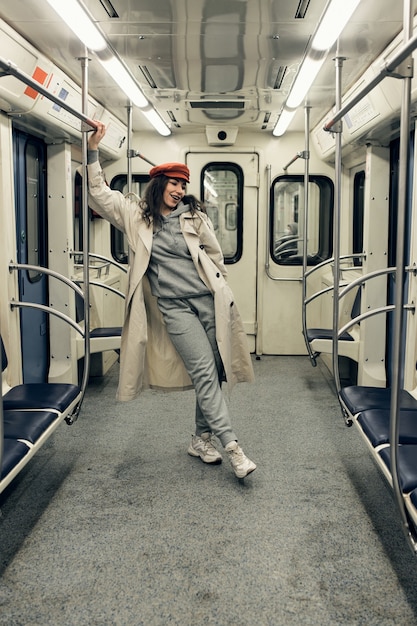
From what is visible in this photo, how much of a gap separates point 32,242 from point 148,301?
1.55 m

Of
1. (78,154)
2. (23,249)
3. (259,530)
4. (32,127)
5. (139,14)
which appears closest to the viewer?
(259,530)

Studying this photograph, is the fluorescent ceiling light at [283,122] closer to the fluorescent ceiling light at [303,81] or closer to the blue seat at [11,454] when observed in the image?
the fluorescent ceiling light at [303,81]

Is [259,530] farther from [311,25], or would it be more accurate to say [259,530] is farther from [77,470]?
[311,25]

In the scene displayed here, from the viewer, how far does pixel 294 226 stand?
676 cm

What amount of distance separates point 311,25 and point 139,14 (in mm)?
876

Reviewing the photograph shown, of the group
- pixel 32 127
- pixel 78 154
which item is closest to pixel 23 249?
pixel 32 127

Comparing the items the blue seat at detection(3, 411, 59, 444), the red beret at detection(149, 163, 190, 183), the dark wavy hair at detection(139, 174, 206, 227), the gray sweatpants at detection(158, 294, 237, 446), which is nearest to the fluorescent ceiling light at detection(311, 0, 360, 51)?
the red beret at detection(149, 163, 190, 183)

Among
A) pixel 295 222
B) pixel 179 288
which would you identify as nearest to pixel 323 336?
pixel 179 288

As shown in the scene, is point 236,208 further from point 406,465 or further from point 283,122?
point 406,465

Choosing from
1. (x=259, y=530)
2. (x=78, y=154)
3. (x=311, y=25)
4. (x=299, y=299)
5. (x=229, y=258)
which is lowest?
(x=259, y=530)

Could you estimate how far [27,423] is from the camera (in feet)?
9.09

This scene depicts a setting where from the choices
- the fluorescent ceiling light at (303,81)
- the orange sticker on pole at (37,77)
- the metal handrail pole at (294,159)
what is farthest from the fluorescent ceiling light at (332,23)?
the metal handrail pole at (294,159)

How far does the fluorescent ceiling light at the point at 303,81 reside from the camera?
12.0 feet

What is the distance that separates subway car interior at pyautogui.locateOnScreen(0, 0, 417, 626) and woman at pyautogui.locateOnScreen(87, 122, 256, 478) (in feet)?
0.80
